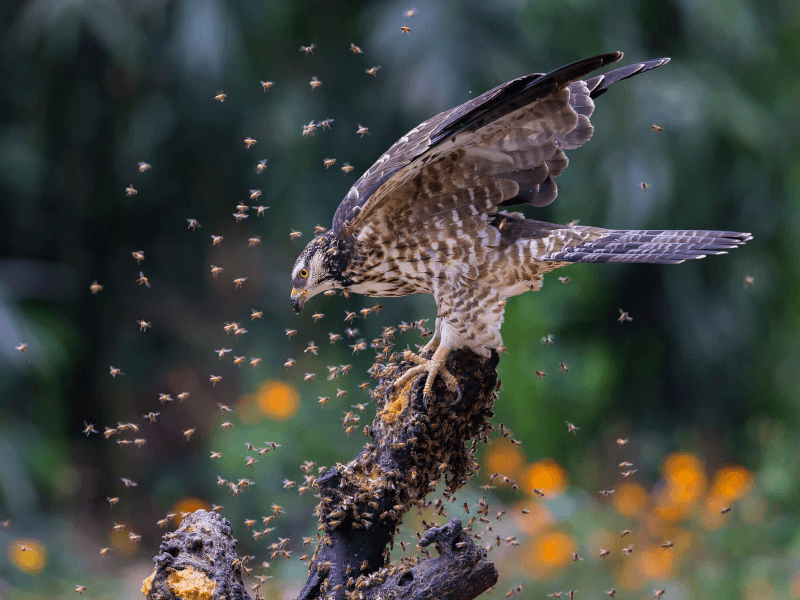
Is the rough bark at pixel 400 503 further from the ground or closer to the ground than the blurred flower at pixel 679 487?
closer to the ground

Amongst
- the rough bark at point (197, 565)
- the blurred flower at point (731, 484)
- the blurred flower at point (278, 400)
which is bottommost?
the rough bark at point (197, 565)

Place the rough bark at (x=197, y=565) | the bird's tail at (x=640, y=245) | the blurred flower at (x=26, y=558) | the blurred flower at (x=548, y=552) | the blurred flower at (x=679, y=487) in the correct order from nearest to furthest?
the rough bark at (x=197, y=565)
the bird's tail at (x=640, y=245)
the blurred flower at (x=548, y=552)
the blurred flower at (x=679, y=487)
the blurred flower at (x=26, y=558)

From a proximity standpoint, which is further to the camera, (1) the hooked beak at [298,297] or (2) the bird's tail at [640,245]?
(1) the hooked beak at [298,297]

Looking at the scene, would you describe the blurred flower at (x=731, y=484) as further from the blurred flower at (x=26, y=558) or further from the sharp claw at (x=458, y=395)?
the blurred flower at (x=26, y=558)

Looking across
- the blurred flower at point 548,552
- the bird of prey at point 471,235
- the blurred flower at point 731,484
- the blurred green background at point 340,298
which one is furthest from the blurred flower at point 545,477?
the bird of prey at point 471,235

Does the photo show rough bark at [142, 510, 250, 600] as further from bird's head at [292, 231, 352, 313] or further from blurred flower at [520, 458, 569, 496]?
blurred flower at [520, 458, 569, 496]

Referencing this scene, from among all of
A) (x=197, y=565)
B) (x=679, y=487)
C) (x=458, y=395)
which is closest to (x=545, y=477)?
(x=679, y=487)

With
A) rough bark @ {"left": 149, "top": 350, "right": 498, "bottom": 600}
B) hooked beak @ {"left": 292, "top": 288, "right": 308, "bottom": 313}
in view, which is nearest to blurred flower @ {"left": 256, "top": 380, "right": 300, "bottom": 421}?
hooked beak @ {"left": 292, "top": 288, "right": 308, "bottom": 313}
